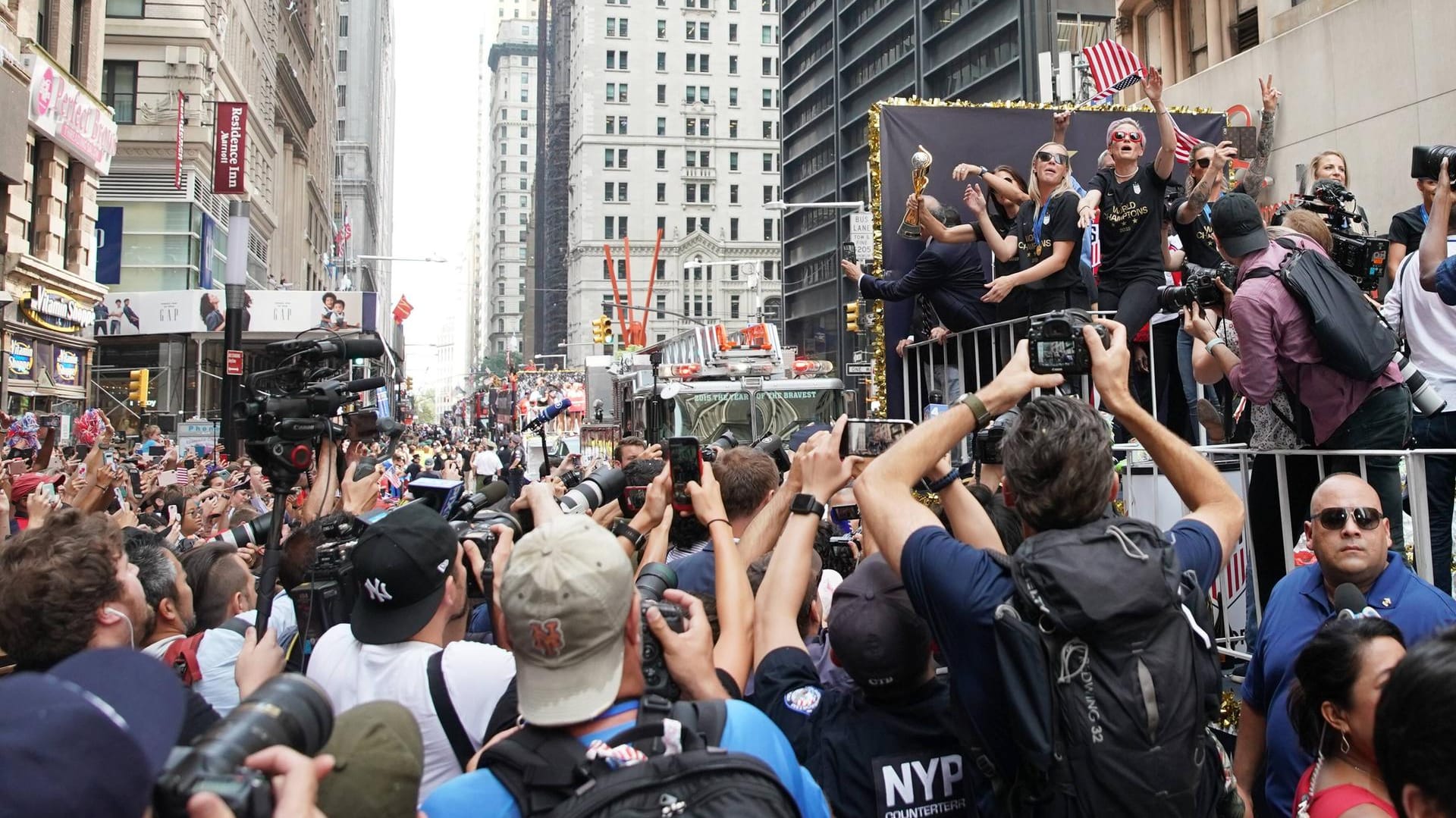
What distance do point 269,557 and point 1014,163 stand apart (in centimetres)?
775

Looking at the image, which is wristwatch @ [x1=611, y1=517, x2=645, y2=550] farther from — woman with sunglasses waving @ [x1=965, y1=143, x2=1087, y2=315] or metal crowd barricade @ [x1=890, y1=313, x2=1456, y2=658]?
woman with sunglasses waving @ [x1=965, y1=143, x2=1087, y2=315]

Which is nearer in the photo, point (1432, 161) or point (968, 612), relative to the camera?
point (968, 612)

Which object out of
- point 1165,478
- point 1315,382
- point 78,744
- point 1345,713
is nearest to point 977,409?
point 1345,713

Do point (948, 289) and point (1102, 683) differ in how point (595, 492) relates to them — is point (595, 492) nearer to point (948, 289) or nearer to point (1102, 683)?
point (1102, 683)

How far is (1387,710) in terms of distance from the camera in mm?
1664

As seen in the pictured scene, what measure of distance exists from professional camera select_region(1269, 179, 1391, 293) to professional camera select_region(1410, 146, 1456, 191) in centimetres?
36

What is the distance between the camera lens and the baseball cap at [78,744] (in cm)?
124

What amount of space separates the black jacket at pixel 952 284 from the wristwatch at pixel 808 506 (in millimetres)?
5178

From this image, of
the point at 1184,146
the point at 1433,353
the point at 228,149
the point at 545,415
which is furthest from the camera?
the point at 228,149

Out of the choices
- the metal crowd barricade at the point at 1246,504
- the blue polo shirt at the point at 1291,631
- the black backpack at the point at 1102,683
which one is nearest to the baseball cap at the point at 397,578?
the black backpack at the point at 1102,683

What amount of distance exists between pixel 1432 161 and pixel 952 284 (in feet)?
12.4

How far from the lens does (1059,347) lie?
10.3ft

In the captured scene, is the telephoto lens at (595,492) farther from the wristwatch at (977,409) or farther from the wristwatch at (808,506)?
the wristwatch at (977,409)

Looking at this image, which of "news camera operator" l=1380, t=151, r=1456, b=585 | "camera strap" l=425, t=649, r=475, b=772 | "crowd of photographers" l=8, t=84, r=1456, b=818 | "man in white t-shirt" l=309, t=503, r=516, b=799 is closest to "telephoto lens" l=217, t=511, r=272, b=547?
"crowd of photographers" l=8, t=84, r=1456, b=818
